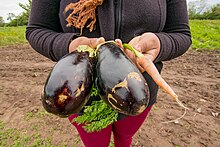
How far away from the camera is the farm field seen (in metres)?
2.61

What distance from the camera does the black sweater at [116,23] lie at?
1.06 metres

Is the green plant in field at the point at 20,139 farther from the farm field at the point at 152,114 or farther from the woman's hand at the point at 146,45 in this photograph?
the woman's hand at the point at 146,45

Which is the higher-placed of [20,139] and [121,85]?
[121,85]

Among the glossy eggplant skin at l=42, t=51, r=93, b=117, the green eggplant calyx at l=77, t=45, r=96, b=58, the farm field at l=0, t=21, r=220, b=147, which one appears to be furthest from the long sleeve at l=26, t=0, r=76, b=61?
the farm field at l=0, t=21, r=220, b=147

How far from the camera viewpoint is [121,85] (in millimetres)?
667

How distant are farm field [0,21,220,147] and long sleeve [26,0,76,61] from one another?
1.67 m

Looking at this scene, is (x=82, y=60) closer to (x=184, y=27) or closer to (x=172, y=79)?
(x=184, y=27)

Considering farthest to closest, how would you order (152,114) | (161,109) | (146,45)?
(161,109)
(152,114)
(146,45)

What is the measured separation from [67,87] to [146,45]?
1.26ft

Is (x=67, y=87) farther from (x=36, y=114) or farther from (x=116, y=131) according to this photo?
(x=36, y=114)

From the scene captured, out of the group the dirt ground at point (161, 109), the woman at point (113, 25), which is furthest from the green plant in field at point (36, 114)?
the woman at point (113, 25)

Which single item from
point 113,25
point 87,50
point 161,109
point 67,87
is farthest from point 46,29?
point 161,109

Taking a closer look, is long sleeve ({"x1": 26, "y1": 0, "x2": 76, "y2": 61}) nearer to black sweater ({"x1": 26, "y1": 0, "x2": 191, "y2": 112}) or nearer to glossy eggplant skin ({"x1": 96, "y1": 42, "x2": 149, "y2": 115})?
black sweater ({"x1": 26, "y1": 0, "x2": 191, "y2": 112})

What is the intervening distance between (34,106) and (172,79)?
94.6 inches
